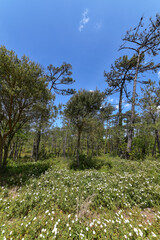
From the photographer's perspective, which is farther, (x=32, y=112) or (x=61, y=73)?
(x=61, y=73)

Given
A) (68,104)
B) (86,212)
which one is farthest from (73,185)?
(68,104)

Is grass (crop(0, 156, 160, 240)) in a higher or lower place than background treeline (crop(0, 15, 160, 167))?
lower

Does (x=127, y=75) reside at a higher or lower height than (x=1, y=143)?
higher

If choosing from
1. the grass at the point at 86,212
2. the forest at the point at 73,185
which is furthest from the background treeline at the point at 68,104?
the grass at the point at 86,212

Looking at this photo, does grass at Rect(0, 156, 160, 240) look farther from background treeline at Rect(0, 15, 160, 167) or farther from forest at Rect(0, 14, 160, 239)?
background treeline at Rect(0, 15, 160, 167)

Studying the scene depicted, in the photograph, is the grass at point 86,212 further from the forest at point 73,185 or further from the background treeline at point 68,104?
the background treeline at point 68,104

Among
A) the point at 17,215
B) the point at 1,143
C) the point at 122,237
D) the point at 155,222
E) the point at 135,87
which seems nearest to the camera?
the point at 122,237

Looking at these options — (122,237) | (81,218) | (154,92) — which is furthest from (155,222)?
(154,92)

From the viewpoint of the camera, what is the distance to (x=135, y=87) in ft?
34.6

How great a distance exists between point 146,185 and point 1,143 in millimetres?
9108

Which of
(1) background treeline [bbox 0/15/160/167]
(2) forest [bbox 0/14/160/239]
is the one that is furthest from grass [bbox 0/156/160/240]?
(1) background treeline [bbox 0/15/160/167]

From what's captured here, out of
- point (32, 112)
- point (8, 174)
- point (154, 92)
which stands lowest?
point (8, 174)

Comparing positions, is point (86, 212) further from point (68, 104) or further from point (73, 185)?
point (68, 104)

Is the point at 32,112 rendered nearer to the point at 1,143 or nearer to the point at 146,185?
the point at 1,143
